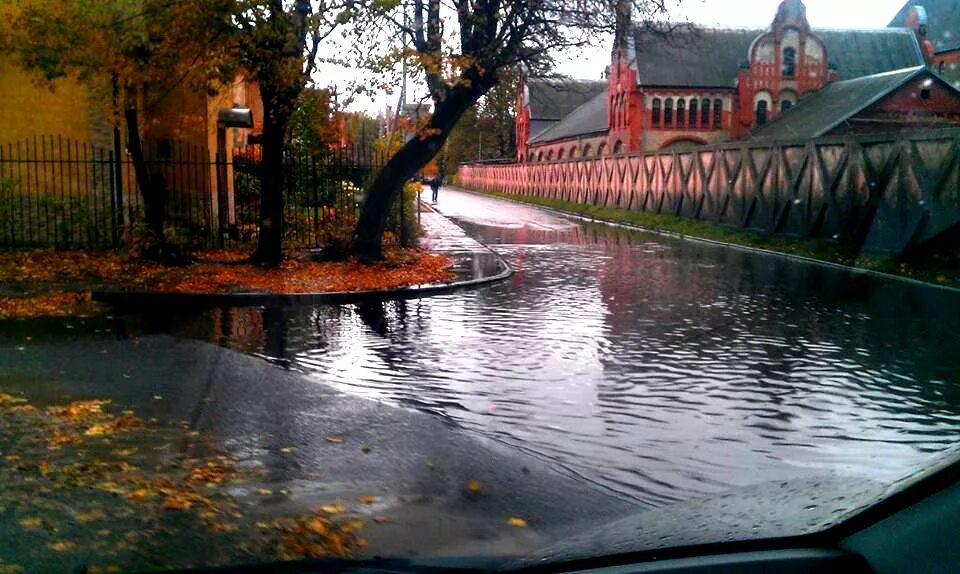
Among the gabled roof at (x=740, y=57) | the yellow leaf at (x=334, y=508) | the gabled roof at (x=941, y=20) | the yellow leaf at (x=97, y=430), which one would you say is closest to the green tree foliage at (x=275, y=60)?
the yellow leaf at (x=97, y=430)

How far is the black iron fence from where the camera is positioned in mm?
19203

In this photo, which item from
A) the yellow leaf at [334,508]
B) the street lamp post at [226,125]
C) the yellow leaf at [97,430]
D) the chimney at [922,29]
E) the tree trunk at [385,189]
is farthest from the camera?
the chimney at [922,29]

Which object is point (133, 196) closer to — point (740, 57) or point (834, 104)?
point (834, 104)

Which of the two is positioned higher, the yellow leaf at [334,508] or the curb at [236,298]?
the curb at [236,298]

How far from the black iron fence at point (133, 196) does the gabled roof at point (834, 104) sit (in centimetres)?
2148

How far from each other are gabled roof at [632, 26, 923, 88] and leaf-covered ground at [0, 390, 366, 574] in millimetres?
55195

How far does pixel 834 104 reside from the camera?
47.4 metres

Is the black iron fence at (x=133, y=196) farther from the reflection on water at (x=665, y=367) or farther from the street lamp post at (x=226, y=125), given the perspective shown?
the reflection on water at (x=665, y=367)

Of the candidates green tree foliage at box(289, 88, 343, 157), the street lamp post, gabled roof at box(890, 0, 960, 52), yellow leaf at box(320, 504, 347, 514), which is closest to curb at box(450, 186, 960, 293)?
green tree foliage at box(289, 88, 343, 157)

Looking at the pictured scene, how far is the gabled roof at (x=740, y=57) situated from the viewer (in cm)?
5847

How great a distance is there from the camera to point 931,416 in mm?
7867

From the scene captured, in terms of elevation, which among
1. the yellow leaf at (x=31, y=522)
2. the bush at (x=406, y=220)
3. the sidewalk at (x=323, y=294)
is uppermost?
the bush at (x=406, y=220)

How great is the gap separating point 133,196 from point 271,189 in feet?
17.7

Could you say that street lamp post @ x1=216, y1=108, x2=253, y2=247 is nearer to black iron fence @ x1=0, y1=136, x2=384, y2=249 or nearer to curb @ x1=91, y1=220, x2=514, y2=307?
black iron fence @ x1=0, y1=136, x2=384, y2=249
